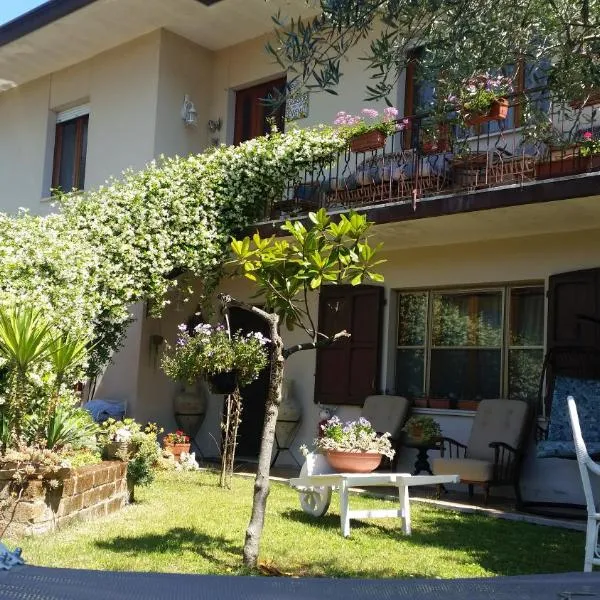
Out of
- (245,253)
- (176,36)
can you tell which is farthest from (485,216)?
(176,36)

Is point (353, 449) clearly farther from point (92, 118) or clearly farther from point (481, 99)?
point (92, 118)

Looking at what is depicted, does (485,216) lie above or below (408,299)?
above

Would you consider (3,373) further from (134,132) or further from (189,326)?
(134,132)

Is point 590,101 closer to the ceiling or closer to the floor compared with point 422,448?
closer to the ceiling

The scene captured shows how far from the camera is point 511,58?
191 inches

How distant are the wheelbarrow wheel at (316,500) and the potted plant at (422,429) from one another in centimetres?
227

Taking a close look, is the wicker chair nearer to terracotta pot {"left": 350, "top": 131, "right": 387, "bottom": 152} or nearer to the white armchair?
terracotta pot {"left": 350, "top": 131, "right": 387, "bottom": 152}

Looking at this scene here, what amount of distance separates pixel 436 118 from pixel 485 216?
2951 millimetres

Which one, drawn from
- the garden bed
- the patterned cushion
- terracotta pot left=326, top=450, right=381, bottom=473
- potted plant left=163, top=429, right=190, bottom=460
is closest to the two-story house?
the patterned cushion

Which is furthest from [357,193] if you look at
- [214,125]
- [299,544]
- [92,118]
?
[92,118]

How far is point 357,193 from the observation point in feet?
31.9

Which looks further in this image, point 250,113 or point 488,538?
point 250,113

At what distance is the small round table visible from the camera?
8.61m

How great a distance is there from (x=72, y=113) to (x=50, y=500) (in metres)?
9.65
